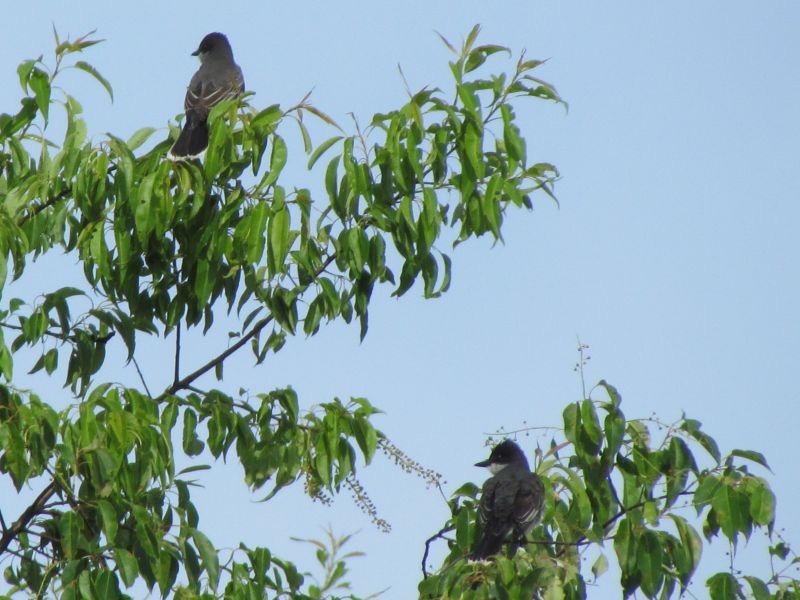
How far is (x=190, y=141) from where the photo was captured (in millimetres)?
5859

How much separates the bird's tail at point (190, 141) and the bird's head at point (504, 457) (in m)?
2.94

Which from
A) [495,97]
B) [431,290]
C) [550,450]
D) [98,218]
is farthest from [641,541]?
[98,218]

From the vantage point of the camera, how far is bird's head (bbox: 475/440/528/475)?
802cm

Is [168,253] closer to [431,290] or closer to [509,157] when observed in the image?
[431,290]

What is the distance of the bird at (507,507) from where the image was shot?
5324 mm

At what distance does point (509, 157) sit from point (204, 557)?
6.37ft

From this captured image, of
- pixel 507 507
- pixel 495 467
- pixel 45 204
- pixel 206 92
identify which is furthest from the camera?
pixel 495 467

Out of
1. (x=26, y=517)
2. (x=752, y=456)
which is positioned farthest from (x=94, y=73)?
(x=752, y=456)

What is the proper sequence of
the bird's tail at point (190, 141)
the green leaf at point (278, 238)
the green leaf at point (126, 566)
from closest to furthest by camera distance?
1. the green leaf at point (126, 566)
2. the green leaf at point (278, 238)
3. the bird's tail at point (190, 141)

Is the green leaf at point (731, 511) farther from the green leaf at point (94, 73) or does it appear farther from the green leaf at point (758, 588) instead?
the green leaf at point (94, 73)

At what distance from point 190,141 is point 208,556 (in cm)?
220

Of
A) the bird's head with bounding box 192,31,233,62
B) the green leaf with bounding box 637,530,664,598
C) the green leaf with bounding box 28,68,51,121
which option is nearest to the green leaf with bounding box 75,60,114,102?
the green leaf with bounding box 28,68,51,121

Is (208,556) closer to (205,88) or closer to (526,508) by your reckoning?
(526,508)

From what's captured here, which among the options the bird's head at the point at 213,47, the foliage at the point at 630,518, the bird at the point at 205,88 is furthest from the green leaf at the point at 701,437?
the bird's head at the point at 213,47
